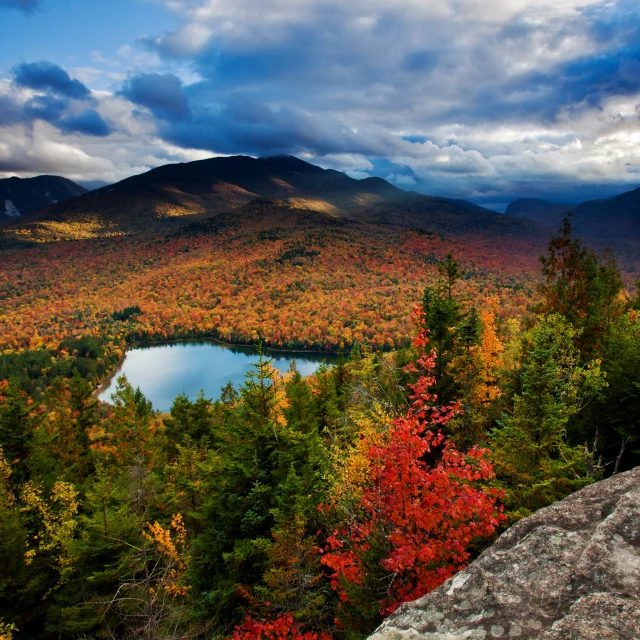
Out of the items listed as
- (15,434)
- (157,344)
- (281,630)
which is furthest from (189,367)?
(281,630)

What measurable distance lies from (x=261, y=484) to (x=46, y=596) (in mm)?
12934

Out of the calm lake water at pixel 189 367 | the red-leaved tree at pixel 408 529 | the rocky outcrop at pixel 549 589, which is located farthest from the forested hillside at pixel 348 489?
the calm lake water at pixel 189 367

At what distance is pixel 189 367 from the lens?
14900cm

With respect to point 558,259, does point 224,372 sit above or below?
below

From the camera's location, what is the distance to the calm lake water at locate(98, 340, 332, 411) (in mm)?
120688

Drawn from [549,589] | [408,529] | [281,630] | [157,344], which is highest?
[549,589]

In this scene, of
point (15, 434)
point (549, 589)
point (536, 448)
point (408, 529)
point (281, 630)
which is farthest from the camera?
point (15, 434)

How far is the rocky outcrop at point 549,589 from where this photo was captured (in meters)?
3.14

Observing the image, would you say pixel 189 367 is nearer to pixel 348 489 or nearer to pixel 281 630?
pixel 348 489

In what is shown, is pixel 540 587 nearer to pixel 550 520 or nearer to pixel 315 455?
pixel 550 520

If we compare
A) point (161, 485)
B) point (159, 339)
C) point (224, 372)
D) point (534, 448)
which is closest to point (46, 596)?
point (161, 485)

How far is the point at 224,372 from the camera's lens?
13850 cm

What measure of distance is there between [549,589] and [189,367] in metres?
154

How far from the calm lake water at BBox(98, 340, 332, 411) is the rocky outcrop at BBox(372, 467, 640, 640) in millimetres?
103231
